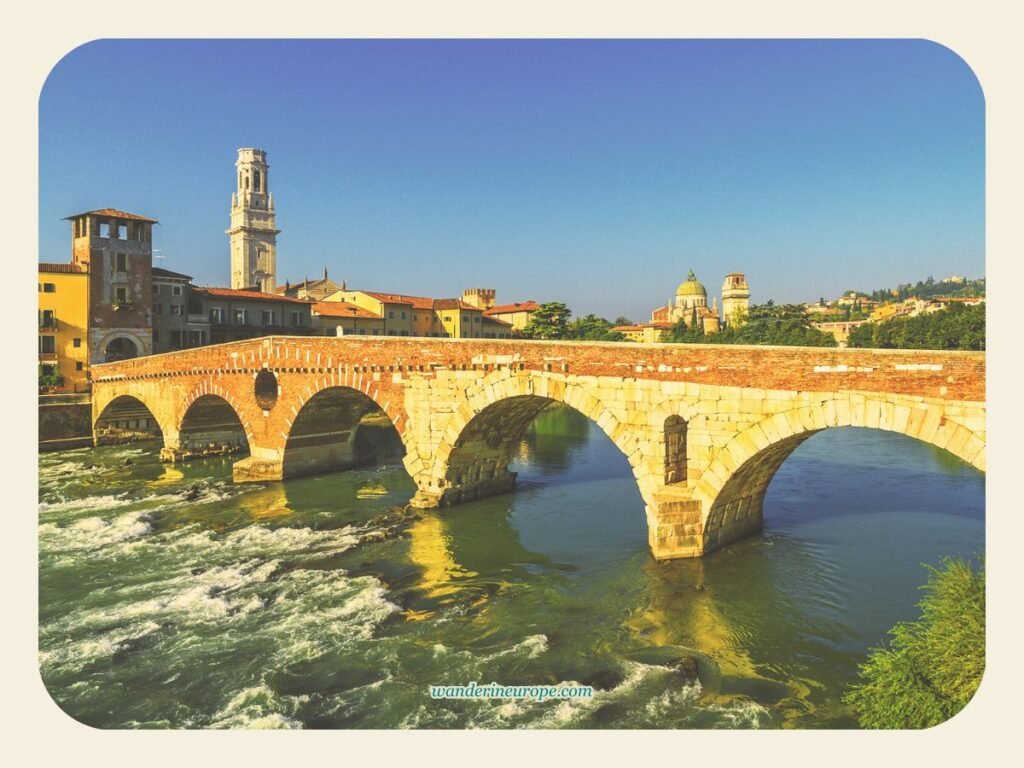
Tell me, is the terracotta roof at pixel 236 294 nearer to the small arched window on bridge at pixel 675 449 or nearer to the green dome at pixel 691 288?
the small arched window on bridge at pixel 675 449

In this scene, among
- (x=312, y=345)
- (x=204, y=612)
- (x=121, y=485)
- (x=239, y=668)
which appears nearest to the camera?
(x=239, y=668)

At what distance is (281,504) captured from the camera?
21375 millimetres

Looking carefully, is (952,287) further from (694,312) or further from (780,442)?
(694,312)

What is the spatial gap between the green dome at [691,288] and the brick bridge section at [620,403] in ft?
352

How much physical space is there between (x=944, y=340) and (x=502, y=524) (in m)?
17.9

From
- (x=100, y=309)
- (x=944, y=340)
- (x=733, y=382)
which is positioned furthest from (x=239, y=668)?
(x=100, y=309)

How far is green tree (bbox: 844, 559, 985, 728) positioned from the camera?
7.33 meters

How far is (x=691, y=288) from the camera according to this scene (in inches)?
4980

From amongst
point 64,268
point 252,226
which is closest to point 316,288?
point 252,226

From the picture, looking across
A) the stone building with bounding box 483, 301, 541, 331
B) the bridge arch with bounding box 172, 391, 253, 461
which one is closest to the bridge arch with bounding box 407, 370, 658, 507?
the bridge arch with bounding box 172, 391, 253, 461

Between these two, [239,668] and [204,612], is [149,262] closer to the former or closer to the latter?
[204,612]

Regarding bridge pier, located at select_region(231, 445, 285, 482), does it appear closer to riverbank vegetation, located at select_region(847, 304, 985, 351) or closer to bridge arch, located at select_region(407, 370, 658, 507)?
bridge arch, located at select_region(407, 370, 658, 507)

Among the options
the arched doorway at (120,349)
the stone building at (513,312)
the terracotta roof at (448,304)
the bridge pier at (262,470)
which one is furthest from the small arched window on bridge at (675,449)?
the stone building at (513,312)

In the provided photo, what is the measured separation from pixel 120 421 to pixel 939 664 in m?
35.1
